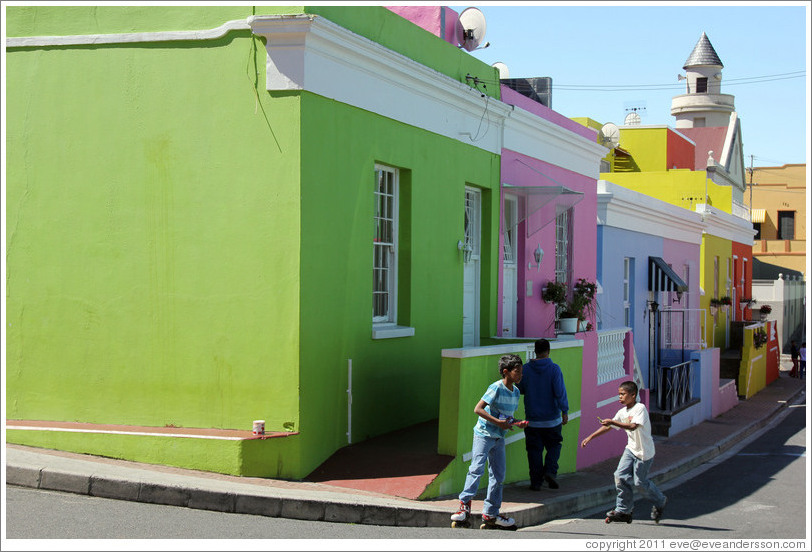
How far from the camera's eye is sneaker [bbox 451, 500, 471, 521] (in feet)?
28.2

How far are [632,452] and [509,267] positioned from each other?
577 cm

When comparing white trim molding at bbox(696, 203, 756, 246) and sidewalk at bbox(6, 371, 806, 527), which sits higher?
white trim molding at bbox(696, 203, 756, 246)

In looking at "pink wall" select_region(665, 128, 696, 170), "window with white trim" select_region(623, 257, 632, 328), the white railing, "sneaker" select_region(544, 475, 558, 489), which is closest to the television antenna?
the white railing

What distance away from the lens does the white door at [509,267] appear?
A: 14.8 m

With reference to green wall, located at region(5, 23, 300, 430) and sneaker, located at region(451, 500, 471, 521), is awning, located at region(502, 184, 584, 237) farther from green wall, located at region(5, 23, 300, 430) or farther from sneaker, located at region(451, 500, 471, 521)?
sneaker, located at region(451, 500, 471, 521)

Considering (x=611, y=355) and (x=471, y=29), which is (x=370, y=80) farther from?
(x=611, y=355)

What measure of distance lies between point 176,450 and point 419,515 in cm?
242

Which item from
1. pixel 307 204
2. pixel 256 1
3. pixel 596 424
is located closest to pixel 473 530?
pixel 307 204

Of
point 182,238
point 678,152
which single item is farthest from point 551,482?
point 678,152

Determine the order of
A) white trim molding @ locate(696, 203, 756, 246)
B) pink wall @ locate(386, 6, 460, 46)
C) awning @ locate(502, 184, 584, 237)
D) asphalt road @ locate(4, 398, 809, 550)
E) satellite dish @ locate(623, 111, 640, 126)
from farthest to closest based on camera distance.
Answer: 1. satellite dish @ locate(623, 111, 640, 126)
2. white trim molding @ locate(696, 203, 756, 246)
3. awning @ locate(502, 184, 584, 237)
4. pink wall @ locate(386, 6, 460, 46)
5. asphalt road @ locate(4, 398, 809, 550)

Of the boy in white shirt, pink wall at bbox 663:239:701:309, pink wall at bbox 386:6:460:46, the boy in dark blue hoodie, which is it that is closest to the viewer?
the boy in white shirt

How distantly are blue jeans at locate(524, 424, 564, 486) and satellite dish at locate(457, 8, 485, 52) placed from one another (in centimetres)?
617

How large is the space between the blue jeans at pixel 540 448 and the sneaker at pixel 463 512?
236 centimetres

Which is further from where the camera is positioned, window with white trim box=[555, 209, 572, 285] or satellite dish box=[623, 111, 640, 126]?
satellite dish box=[623, 111, 640, 126]
